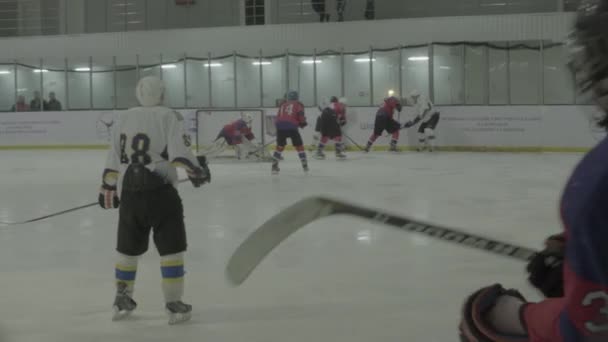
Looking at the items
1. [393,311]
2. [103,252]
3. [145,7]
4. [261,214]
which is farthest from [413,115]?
[393,311]

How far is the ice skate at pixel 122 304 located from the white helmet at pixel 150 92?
88 cm

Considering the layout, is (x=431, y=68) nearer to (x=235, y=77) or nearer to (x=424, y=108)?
(x=424, y=108)

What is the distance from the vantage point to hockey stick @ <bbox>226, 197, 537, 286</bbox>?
1.29 m

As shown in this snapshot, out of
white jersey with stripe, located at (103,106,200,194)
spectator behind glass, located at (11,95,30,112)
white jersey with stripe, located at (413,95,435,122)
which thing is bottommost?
white jersey with stripe, located at (103,106,200,194)

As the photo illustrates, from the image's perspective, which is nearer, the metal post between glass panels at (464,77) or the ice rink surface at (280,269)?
the ice rink surface at (280,269)

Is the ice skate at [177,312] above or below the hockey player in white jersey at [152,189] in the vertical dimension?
below

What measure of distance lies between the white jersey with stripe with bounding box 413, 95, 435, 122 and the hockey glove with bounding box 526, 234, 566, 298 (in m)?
14.6

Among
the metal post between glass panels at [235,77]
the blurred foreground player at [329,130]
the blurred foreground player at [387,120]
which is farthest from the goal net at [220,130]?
the metal post between glass panels at [235,77]

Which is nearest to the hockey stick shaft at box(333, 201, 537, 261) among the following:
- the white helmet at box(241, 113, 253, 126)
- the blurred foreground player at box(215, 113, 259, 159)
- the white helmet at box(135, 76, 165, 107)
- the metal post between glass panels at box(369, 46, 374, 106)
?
the white helmet at box(135, 76, 165, 107)

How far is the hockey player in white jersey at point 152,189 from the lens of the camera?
3439 millimetres

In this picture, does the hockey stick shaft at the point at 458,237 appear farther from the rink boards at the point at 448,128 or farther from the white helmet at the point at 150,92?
the rink boards at the point at 448,128

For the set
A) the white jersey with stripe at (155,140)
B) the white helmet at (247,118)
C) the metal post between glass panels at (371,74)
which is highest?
the metal post between glass panels at (371,74)

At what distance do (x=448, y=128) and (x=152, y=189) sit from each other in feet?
44.1

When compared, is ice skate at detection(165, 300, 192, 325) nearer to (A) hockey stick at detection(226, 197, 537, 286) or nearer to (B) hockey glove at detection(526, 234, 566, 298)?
(A) hockey stick at detection(226, 197, 537, 286)
